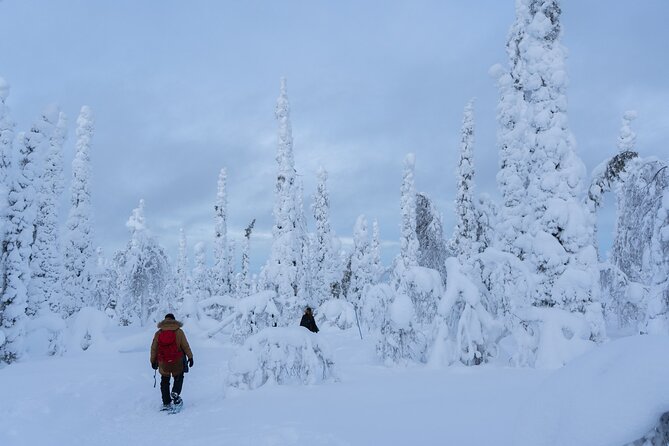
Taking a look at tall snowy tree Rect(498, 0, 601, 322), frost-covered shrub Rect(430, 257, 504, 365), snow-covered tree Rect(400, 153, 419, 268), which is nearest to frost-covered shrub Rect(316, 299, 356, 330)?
snow-covered tree Rect(400, 153, 419, 268)

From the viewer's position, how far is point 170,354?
9391 mm

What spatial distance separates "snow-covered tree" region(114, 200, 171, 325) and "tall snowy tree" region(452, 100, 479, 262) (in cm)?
1880

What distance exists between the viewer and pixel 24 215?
1758cm

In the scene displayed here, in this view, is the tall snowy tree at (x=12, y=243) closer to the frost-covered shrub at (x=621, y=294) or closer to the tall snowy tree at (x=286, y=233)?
the tall snowy tree at (x=286, y=233)

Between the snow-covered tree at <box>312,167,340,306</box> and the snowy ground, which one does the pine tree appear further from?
the snowy ground

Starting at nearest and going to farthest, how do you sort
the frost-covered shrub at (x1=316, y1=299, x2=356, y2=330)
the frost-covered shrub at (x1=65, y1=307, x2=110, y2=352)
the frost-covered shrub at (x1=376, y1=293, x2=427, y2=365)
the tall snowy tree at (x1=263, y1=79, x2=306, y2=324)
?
the frost-covered shrub at (x1=376, y1=293, x2=427, y2=365) < the frost-covered shrub at (x1=65, y1=307, x2=110, y2=352) < the tall snowy tree at (x1=263, y1=79, x2=306, y2=324) < the frost-covered shrub at (x1=316, y1=299, x2=356, y2=330)

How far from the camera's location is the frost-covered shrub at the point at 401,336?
1291 cm

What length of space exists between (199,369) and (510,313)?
376 inches

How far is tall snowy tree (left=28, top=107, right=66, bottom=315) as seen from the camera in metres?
19.7

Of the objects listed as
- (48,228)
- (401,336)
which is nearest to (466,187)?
(401,336)

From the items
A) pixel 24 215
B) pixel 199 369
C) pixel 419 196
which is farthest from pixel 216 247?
pixel 199 369

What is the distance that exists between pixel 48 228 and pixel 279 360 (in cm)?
2163

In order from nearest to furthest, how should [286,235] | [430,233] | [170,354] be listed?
[170,354], [286,235], [430,233]

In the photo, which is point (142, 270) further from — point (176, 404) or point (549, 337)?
point (549, 337)
